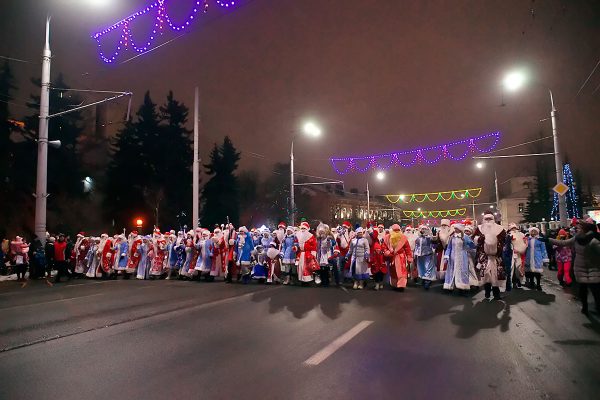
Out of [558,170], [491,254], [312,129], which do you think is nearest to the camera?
[491,254]

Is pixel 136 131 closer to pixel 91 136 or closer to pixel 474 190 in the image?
pixel 91 136

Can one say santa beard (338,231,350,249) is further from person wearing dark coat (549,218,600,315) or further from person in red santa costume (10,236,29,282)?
person in red santa costume (10,236,29,282)

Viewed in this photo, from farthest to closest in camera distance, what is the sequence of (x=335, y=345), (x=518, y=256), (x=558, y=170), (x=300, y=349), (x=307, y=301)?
(x=558, y=170) → (x=518, y=256) → (x=307, y=301) → (x=335, y=345) → (x=300, y=349)

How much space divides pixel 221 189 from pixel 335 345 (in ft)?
179

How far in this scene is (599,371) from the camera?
18.4 feet

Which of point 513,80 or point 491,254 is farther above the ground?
point 513,80

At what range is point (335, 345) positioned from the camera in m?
6.84

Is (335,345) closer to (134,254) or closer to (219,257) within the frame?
(219,257)

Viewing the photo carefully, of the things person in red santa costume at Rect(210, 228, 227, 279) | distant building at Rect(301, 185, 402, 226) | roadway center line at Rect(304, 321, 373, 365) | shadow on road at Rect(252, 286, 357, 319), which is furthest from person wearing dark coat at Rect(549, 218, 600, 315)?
distant building at Rect(301, 185, 402, 226)

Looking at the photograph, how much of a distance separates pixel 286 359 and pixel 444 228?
980cm

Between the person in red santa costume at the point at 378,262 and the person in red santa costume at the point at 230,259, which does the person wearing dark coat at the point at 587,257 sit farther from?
the person in red santa costume at the point at 230,259

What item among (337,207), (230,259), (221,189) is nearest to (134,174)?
(221,189)

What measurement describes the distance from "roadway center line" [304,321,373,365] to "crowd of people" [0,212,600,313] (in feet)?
14.6

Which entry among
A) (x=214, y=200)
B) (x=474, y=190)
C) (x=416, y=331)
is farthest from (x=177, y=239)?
(x=214, y=200)
